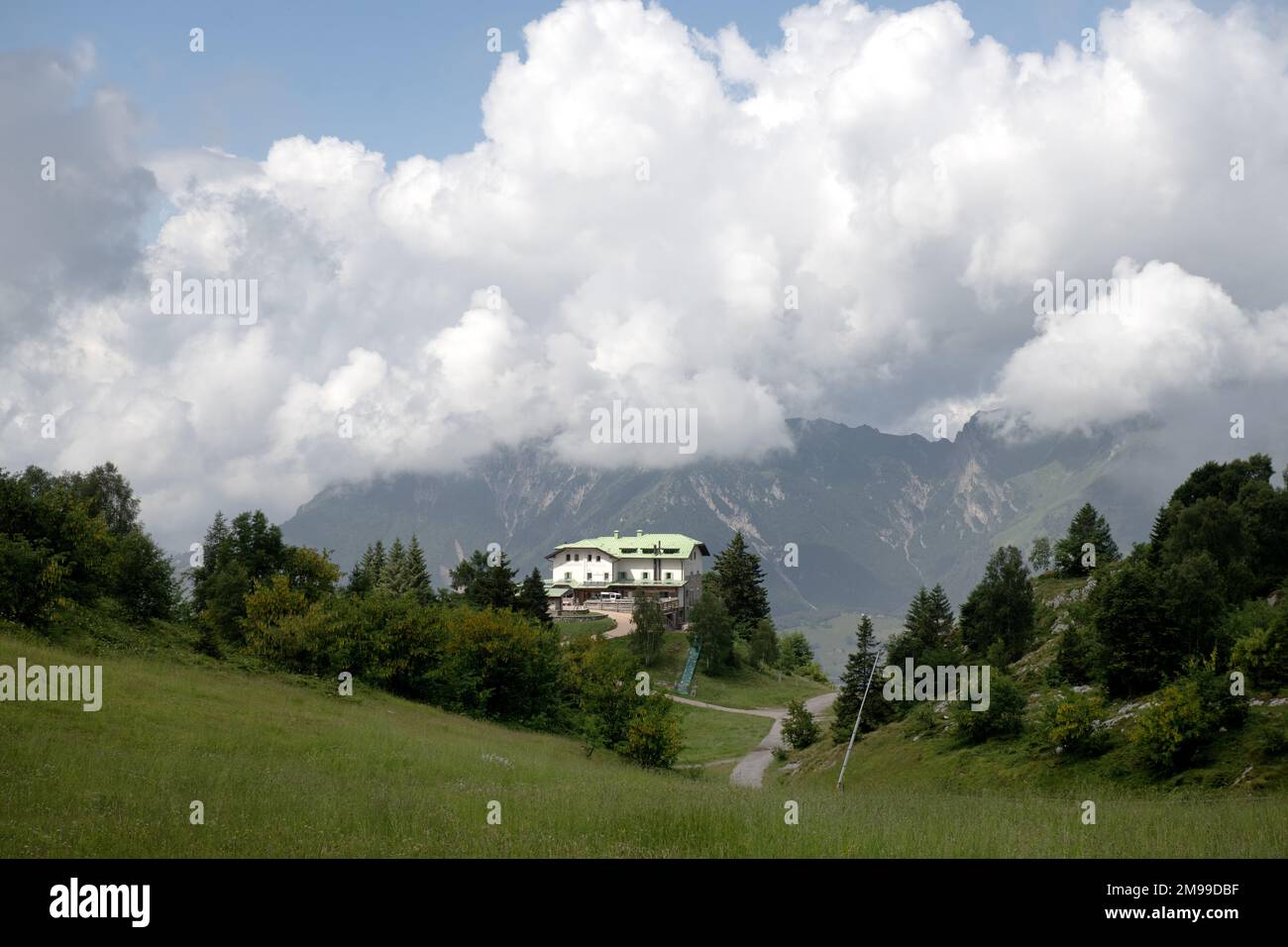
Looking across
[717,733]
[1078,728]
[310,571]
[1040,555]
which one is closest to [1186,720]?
[1078,728]

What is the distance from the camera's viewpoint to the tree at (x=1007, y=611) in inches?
2514

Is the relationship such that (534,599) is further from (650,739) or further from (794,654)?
(794,654)

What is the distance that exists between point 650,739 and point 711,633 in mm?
49108

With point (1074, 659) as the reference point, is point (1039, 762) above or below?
below

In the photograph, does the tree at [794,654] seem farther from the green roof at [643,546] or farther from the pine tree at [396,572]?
the pine tree at [396,572]

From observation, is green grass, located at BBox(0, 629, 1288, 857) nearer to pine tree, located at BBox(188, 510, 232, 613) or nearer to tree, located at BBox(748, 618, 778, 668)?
pine tree, located at BBox(188, 510, 232, 613)

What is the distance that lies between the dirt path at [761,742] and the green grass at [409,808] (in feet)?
59.4

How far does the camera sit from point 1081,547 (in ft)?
271

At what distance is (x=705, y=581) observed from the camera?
120875mm

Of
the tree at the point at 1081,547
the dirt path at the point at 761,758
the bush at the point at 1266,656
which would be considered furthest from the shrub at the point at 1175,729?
the tree at the point at 1081,547
